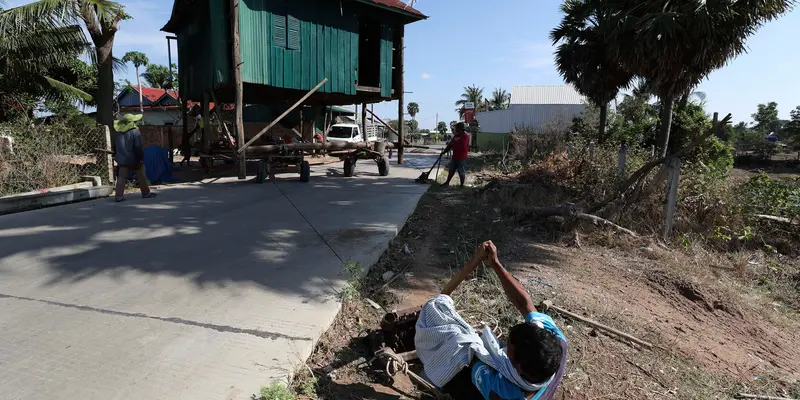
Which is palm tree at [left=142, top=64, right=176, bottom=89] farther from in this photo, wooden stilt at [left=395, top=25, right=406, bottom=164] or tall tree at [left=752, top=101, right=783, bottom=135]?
tall tree at [left=752, top=101, right=783, bottom=135]

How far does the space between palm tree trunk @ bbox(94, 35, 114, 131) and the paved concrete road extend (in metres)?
7.26

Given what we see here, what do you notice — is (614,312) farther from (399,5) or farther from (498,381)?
(399,5)

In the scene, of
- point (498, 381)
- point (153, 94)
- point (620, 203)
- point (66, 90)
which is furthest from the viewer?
point (153, 94)

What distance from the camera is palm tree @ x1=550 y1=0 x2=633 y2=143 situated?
1644cm

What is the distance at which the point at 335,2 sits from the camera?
1177cm

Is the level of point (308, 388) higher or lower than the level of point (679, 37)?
lower

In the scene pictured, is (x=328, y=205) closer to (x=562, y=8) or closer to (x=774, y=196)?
(x=774, y=196)

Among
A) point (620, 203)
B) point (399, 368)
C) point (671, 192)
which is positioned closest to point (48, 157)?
point (399, 368)

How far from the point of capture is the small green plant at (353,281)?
3.91 meters

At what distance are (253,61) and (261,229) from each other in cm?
588

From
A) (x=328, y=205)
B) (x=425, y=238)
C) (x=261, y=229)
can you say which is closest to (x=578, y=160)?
(x=425, y=238)

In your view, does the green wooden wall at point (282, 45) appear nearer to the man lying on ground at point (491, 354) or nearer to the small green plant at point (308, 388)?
the small green plant at point (308, 388)

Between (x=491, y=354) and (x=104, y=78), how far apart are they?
14.6m

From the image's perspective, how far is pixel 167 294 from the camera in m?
3.73
